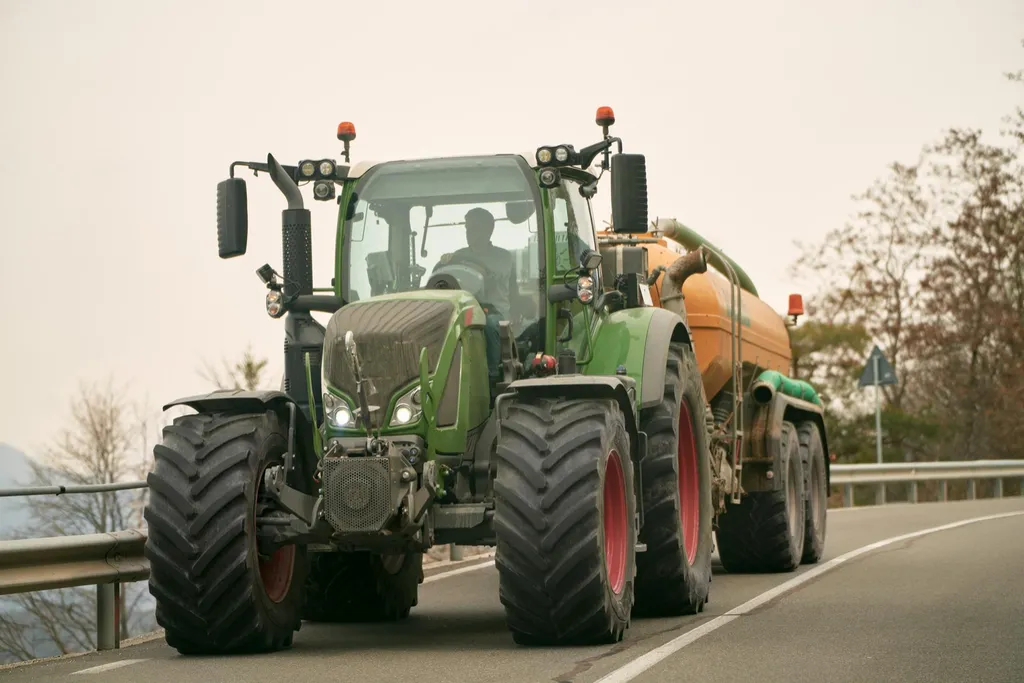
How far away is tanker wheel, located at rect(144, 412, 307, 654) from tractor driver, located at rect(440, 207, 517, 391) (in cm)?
187

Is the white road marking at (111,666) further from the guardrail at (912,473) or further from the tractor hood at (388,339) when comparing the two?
the guardrail at (912,473)

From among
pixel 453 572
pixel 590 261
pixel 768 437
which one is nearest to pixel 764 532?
pixel 768 437

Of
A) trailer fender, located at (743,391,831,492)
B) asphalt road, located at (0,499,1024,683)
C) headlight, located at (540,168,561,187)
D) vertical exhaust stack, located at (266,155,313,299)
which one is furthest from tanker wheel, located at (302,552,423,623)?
trailer fender, located at (743,391,831,492)

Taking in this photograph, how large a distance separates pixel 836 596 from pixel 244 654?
5106 millimetres

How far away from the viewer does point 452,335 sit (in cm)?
976

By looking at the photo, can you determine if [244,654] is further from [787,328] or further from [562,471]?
[787,328]

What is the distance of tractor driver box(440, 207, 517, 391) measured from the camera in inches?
417

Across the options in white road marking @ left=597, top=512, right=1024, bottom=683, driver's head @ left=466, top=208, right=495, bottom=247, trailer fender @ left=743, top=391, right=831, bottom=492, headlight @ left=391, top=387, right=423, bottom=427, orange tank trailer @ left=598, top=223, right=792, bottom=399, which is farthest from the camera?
trailer fender @ left=743, top=391, right=831, bottom=492

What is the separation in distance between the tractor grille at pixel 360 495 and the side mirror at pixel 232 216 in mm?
1823

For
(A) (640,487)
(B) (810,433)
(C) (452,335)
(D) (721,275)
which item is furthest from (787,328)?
(C) (452,335)

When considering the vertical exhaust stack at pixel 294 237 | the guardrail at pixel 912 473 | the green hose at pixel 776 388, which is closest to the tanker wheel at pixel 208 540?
the vertical exhaust stack at pixel 294 237

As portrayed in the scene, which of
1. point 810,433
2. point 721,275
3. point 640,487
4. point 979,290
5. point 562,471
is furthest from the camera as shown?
point 979,290

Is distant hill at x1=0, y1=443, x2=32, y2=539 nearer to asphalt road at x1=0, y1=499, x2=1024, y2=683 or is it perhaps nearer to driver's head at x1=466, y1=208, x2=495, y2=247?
asphalt road at x1=0, y1=499, x2=1024, y2=683

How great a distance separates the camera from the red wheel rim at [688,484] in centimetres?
1252
